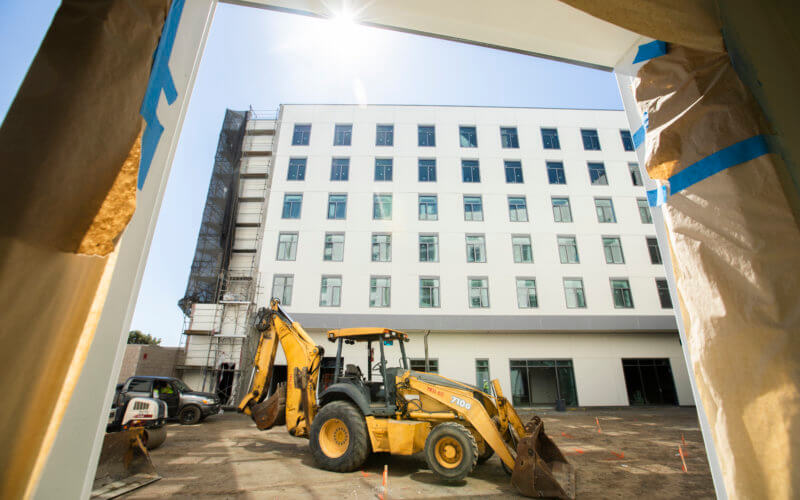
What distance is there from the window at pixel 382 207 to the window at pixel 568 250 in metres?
10.4

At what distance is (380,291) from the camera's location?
19.7 m

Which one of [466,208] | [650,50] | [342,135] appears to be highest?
[342,135]

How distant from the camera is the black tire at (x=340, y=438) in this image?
22.0ft

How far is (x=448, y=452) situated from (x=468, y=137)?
20.9m

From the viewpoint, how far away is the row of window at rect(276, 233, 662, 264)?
803 inches

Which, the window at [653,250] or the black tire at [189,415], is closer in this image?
the black tire at [189,415]

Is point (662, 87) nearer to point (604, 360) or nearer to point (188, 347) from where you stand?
point (604, 360)

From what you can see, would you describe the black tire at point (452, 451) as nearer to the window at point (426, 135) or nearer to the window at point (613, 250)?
the window at point (613, 250)

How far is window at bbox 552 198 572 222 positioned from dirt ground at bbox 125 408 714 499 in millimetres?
12853

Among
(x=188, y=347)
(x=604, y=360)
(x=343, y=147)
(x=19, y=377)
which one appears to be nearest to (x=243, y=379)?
(x=188, y=347)

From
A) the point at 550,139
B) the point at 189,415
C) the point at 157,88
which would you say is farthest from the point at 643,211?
the point at 189,415

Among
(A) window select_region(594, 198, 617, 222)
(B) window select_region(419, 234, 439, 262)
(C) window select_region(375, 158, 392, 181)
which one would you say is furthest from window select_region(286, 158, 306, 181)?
(A) window select_region(594, 198, 617, 222)

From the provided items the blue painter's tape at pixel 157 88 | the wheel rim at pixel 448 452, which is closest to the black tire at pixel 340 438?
the wheel rim at pixel 448 452

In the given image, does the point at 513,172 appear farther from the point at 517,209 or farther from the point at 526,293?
the point at 526,293
